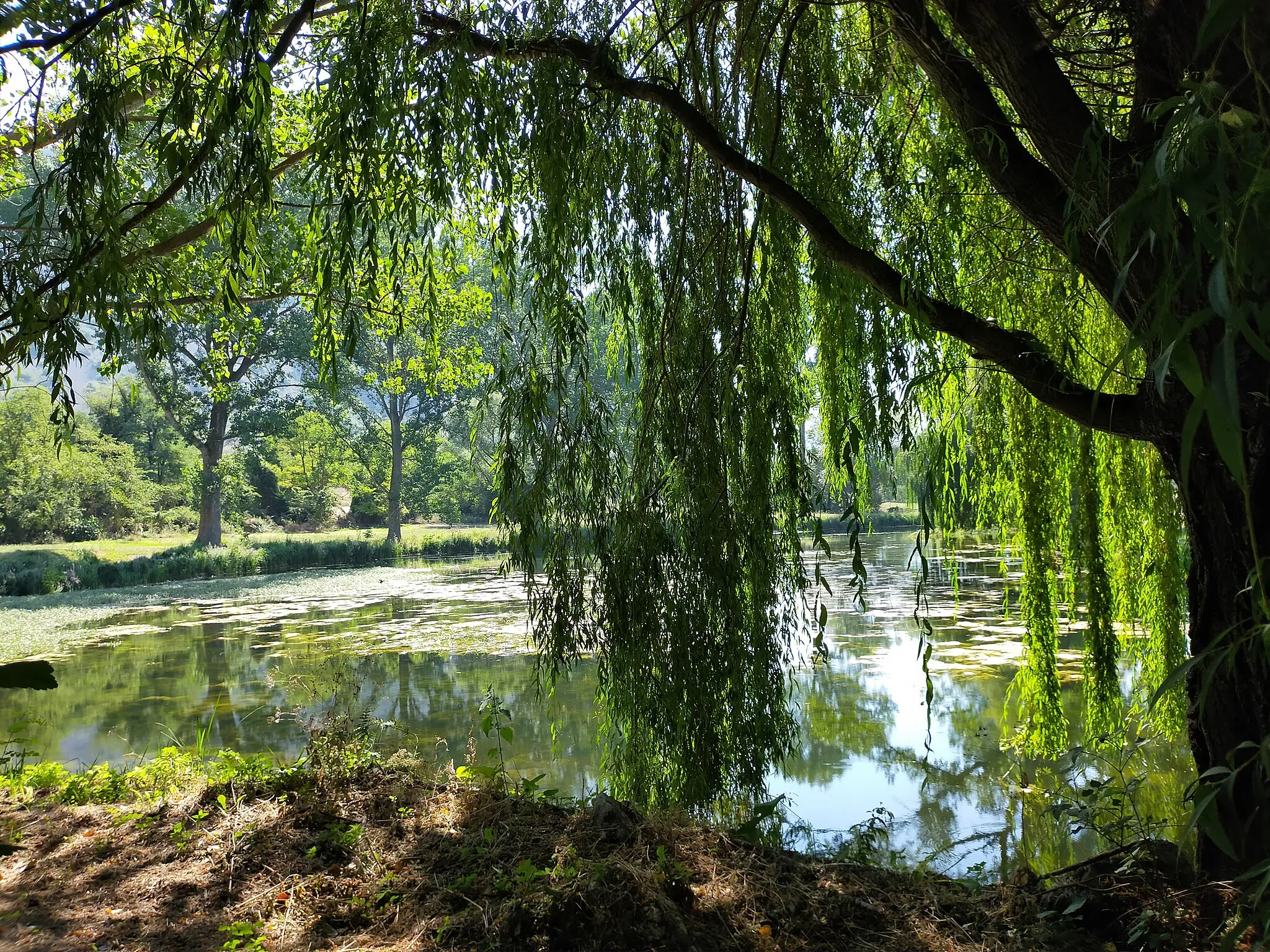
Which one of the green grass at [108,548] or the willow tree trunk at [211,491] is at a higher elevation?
the willow tree trunk at [211,491]

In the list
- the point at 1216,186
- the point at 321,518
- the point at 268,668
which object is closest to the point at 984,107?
the point at 1216,186

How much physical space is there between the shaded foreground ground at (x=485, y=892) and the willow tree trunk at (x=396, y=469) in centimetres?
2178

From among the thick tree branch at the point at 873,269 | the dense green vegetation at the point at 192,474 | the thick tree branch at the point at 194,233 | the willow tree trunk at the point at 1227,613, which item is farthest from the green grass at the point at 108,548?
the willow tree trunk at the point at 1227,613

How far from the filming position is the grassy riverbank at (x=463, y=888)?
6.19 ft

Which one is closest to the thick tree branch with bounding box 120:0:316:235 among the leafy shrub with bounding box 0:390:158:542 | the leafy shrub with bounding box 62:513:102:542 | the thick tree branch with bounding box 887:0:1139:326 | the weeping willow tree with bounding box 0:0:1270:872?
the weeping willow tree with bounding box 0:0:1270:872

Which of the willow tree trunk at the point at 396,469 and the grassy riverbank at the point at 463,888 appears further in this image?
the willow tree trunk at the point at 396,469

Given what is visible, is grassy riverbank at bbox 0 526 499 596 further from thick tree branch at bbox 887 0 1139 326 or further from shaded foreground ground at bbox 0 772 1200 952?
thick tree branch at bbox 887 0 1139 326

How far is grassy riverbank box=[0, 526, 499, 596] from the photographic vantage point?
14.8 meters

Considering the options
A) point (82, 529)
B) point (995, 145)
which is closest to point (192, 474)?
point (82, 529)

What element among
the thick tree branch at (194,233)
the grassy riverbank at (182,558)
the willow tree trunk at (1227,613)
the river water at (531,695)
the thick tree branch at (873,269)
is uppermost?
the thick tree branch at (194,233)

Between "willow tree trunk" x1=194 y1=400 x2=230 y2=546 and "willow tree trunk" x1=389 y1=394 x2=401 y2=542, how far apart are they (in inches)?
189

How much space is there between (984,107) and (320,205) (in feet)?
6.25

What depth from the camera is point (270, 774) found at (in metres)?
2.97

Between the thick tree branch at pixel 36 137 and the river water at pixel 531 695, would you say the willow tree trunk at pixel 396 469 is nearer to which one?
the river water at pixel 531 695
